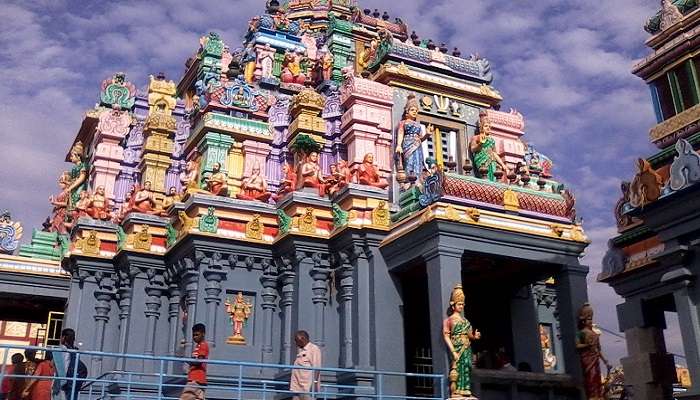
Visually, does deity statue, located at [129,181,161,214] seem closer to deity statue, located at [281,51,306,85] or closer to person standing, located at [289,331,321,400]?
deity statue, located at [281,51,306,85]

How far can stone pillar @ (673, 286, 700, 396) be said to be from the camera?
12422 millimetres

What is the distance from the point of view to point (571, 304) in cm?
1719

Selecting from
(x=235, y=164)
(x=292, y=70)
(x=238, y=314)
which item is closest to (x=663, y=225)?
(x=238, y=314)

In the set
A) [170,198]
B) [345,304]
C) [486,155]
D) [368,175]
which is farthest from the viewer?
[170,198]

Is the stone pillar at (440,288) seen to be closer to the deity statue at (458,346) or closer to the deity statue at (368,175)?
the deity statue at (458,346)

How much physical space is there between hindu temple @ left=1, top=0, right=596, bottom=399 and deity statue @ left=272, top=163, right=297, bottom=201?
106 millimetres

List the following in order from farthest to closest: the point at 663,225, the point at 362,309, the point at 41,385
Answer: the point at 362,309
the point at 663,225
the point at 41,385

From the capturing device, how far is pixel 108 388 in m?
21.1

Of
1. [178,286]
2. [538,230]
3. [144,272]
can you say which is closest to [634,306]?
[538,230]

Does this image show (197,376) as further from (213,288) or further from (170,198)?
(170,198)

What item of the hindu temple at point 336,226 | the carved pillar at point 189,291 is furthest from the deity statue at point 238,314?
the carved pillar at point 189,291

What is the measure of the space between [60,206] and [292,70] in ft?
40.8

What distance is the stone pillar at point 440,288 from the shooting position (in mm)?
15273

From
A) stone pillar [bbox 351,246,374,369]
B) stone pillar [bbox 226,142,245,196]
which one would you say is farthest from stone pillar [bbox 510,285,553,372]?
stone pillar [bbox 226,142,245,196]
